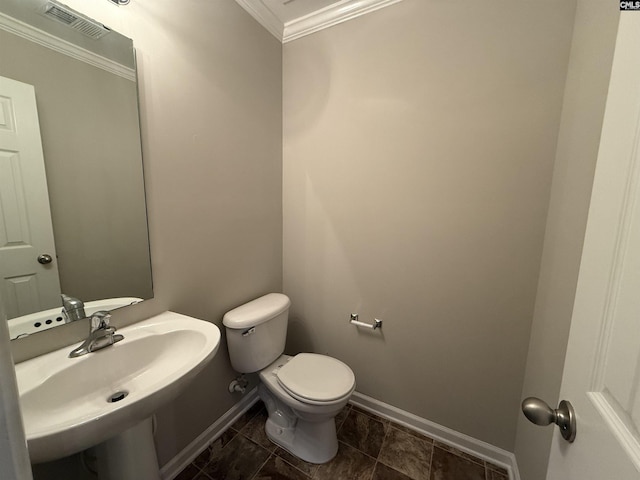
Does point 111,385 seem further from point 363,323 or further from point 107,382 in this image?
point 363,323

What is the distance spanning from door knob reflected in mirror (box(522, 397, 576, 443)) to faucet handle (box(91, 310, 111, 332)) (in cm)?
122

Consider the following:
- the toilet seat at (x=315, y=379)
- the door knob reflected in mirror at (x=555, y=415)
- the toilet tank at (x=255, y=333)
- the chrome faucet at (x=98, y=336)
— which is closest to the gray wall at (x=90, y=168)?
the chrome faucet at (x=98, y=336)

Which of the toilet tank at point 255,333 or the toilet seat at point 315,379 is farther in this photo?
the toilet tank at point 255,333

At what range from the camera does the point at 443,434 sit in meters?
1.47

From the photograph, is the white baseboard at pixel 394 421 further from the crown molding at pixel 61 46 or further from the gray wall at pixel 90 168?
the crown molding at pixel 61 46

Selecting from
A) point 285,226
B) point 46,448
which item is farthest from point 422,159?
point 46,448

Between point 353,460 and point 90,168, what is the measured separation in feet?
5.87

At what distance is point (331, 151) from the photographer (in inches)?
61.6

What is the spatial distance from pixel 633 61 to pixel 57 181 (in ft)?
4.67

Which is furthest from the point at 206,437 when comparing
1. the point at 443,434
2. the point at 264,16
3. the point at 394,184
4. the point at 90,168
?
the point at 264,16

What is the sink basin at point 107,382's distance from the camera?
2.00 feet

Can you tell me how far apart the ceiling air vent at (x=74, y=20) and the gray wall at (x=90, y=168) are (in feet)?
0.34

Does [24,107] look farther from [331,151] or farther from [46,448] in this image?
[331,151]

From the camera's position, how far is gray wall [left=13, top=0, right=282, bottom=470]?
105 cm
